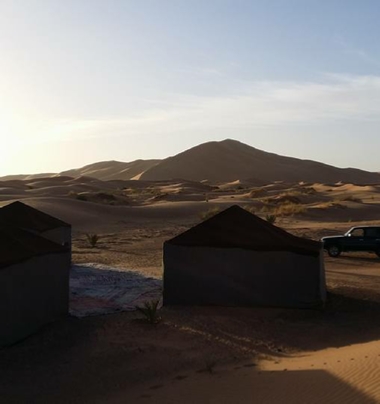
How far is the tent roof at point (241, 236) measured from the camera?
16.1 metres

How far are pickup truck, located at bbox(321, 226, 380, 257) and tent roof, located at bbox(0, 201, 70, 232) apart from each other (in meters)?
10.5

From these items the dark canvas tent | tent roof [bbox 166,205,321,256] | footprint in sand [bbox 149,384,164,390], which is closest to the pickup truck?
tent roof [bbox 166,205,321,256]

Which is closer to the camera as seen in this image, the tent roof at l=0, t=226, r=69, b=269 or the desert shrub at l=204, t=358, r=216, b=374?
the desert shrub at l=204, t=358, r=216, b=374

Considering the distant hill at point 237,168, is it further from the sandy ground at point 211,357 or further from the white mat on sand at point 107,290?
the sandy ground at point 211,357

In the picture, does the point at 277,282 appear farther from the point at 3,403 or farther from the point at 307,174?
the point at 307,174

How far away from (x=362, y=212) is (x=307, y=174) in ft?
368

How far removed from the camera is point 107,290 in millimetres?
18406

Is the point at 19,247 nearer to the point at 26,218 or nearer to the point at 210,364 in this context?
the point at 210,364

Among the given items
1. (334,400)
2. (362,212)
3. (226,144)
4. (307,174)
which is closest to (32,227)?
(334,400)

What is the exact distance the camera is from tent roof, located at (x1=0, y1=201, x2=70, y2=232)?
21594 millimetres

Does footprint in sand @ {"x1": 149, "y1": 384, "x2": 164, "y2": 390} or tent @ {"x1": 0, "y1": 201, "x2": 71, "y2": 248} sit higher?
tent @ {"x1": 0, "y1": 201, "x2": 71, "y2": 248}

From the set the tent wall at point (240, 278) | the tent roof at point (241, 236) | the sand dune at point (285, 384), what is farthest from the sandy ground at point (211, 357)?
the tent roof at point (241, 236)

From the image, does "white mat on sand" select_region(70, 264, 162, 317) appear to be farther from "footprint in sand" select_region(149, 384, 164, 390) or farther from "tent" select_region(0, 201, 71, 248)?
"footprint in sand" select_region(149, 384, 164, 390)

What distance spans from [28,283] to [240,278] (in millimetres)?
5086
